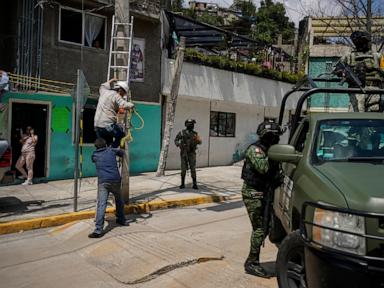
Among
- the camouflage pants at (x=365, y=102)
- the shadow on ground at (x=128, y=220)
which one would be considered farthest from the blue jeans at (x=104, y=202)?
the camouflage pants at (x=365, y=102)

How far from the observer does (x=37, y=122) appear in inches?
494

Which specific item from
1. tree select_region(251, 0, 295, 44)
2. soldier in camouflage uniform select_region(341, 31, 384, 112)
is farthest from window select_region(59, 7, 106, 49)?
tree select_region(251, 0, 295, 44)

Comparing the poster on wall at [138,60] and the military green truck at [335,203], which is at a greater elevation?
the poster on wall at [138,60]

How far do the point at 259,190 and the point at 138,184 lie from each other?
7468 millimetres

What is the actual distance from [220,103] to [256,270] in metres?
13.7

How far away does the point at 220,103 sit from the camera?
1858 cm

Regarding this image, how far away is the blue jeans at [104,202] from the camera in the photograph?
23.1ft

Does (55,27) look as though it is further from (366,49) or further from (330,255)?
(330,255)

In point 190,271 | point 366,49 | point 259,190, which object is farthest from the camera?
point 366,49

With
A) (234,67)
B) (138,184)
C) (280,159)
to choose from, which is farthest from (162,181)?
(280,159)

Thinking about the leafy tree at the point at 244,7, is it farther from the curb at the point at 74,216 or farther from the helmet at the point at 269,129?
the helmet at the point at 269,129

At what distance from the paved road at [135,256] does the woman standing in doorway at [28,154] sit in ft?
14.0

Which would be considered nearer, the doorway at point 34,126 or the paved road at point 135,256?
the paved road at point 135,256

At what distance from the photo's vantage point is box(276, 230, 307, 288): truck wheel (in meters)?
4.03
